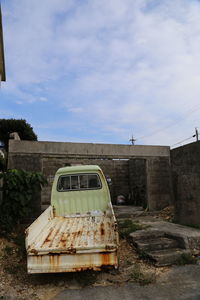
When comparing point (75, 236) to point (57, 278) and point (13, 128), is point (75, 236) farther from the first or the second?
point (13, 128)

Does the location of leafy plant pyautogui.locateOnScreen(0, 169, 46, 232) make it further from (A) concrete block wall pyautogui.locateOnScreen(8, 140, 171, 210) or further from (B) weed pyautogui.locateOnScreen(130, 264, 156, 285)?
(B) weed pyautogui.locateOnScreen(130, 264, 156, 285)

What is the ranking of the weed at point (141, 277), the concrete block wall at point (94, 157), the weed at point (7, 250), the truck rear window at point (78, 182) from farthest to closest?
the concrete block wall at point (94, 157) → the truck rear window at point (78, 182) → the weed at point (7, 250) → the weed at point (141, 277)

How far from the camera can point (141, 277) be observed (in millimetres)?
3922

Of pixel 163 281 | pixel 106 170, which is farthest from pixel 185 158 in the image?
pixel 106 170

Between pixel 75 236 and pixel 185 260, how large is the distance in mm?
2285

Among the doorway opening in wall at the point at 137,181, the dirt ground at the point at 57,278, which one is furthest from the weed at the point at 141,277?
the doorway opening in wall at the point at 137,181

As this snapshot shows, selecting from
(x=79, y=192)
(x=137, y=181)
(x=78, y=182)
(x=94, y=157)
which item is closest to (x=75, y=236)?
(x=79, y=192)

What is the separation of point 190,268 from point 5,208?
5.01m

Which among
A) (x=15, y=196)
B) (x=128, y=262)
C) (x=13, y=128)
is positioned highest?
(x=13, y=128)

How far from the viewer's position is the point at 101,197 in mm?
5797

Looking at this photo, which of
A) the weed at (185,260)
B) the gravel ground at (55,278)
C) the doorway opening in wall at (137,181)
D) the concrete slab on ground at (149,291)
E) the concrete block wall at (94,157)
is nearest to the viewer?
the concrete slab on ground at (149,291)

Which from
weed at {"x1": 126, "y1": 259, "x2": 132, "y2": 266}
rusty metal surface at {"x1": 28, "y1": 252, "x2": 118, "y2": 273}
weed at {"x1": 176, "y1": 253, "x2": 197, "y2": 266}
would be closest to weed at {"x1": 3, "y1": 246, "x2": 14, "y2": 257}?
rusty metal surface at {"x1": 28, "y1": 252, "x2": 118, "y2": 273}

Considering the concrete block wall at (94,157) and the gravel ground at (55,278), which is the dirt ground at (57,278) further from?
the concrete block wall at (94,157)

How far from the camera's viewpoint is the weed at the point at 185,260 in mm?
4559
